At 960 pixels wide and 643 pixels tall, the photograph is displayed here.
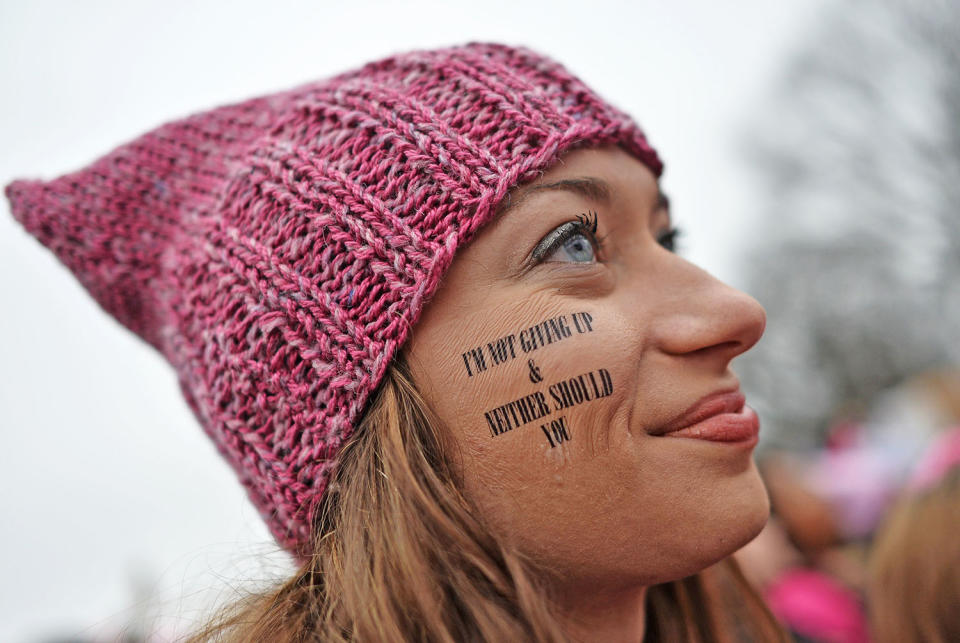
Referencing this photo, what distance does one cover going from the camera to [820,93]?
5.43 metres

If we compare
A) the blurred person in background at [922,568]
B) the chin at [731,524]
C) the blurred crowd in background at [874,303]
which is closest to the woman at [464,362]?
the chin at [731,524]

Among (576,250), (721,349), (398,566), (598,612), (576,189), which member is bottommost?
(598,612)

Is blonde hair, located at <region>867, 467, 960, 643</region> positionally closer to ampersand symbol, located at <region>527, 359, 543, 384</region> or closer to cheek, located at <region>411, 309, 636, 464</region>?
cheek, located at <region>411, 309, 636, 464</region>

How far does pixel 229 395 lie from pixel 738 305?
3.90 feet

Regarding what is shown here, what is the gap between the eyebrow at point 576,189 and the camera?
140 cm

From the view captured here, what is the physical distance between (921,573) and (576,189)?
1.76m

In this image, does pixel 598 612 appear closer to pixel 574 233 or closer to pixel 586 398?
pixel 586 398

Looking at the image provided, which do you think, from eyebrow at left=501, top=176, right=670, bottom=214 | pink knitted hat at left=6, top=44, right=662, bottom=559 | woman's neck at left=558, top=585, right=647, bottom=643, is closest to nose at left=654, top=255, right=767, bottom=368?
eyebrow at left=501, top=176, right=670, bottom=214

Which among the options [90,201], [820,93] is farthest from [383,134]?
[820,93]

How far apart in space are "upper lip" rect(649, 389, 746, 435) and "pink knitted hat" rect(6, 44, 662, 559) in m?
0.56

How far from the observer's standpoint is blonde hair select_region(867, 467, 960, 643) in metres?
1.97

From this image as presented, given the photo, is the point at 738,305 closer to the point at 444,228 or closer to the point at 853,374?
the point at 444,228

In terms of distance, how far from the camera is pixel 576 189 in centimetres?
143

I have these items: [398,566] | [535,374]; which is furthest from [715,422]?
[398,566]
